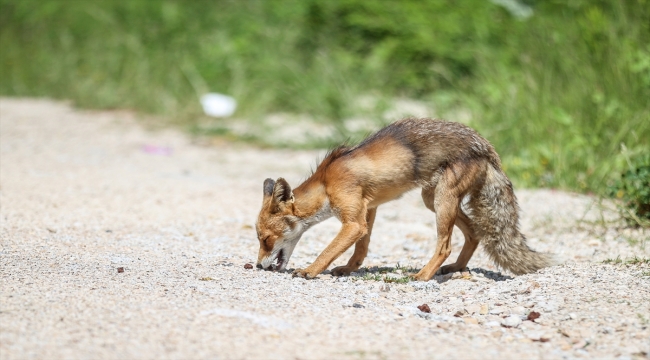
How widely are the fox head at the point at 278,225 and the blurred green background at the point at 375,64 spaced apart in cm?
316

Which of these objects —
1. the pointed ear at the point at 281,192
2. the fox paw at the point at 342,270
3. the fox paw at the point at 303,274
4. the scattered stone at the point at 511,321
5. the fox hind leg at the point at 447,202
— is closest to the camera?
the scattered stone at the point at 511,321

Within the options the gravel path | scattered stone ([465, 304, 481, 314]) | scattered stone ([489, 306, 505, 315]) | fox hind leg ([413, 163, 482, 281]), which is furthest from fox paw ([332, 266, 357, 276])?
scattered stone ([489, 306, 505, 315])

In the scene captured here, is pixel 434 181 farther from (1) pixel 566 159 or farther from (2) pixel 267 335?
(1) pixel 566 159

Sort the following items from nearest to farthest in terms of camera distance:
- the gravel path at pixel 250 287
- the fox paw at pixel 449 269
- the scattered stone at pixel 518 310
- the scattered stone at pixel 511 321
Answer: the gravel path at pixel 250 287 → the scattered stone at pixel 511 321 → the scattered stone at pixel 518 310 → the fox paw at pixel 449 269

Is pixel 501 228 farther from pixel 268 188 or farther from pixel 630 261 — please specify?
pixel 268 188

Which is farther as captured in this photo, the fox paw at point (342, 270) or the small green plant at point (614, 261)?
the fox paw at point (342, 270)

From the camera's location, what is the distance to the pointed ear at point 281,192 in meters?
5.75

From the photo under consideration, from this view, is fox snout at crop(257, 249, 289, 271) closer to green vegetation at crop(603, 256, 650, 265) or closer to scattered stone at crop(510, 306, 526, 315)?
scattered stone at crop(510, 306, 526, 315)

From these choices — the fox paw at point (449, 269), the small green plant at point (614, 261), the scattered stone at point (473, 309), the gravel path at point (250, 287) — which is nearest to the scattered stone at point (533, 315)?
the gravel path at point (250, 287)

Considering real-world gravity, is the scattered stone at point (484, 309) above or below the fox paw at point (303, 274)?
above

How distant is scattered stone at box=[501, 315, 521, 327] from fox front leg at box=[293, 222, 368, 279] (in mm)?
1375

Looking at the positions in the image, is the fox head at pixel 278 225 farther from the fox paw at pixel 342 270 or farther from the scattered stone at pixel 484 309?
the scattered stone at pixel 484 309

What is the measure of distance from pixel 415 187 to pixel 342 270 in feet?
2.63

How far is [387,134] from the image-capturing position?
5949mm
